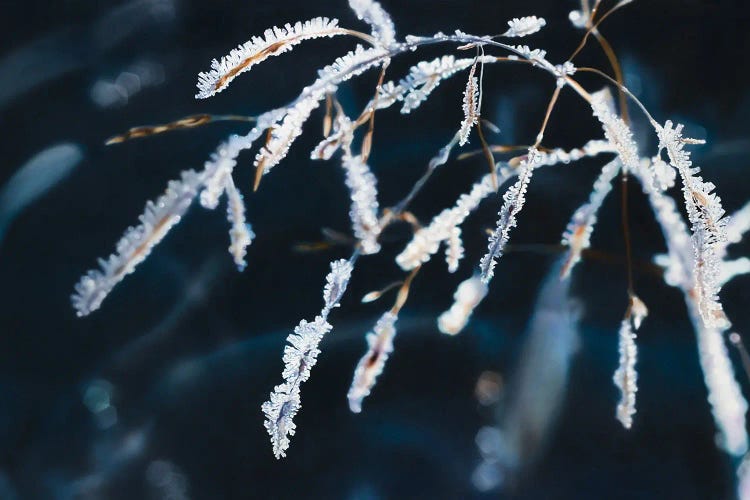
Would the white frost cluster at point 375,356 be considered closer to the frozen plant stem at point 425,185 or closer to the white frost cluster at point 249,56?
the frozen plant stem at point 425,185

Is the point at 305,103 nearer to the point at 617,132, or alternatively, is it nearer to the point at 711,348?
the point at 617,132

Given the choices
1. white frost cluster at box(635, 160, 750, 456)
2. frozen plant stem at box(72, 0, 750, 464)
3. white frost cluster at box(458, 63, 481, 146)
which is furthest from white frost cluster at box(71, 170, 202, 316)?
white frost cluster at box(635, 160, 750, 456)

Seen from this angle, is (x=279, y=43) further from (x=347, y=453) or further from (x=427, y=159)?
(x=347, y=453)

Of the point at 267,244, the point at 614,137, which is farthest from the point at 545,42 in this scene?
the point at 267,244

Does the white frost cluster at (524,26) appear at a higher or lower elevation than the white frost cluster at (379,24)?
lower

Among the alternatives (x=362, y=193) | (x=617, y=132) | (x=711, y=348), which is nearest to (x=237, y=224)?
(x=362, y=193)

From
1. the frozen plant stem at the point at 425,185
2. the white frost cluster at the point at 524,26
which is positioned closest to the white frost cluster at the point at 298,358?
the frozen plant stem at the point at 425,185

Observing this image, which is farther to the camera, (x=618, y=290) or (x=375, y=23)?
(x=618, y=290)

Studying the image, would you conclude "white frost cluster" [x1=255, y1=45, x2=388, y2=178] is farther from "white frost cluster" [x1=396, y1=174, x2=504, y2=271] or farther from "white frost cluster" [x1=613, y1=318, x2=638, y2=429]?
"white frost cluster" [x1=613, y1=318, x2=638, y2=429]
